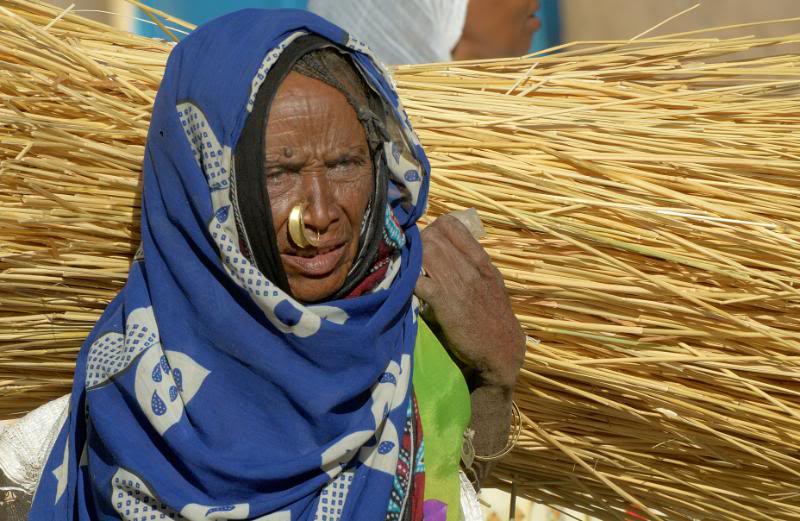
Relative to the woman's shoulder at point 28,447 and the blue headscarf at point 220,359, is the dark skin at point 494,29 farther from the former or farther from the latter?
the woman's shoulder at point 28,447

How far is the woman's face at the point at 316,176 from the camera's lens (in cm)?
140

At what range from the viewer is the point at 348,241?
1478 millimetres

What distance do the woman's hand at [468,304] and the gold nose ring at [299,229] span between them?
0.26 metres

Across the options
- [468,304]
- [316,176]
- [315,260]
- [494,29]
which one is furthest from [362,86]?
[494,29]

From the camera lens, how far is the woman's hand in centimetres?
161

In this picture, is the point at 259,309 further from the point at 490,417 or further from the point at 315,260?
the point at 490,417

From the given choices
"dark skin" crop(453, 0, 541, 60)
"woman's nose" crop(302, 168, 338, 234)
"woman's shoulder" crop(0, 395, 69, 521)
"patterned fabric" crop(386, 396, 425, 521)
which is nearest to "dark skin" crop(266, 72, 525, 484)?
"woman's nose" crop(302, 168, 338, 234)

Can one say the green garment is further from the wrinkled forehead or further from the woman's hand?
the wrinkled forehead

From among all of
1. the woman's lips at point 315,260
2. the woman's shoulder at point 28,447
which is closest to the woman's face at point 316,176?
the woman's lips at point 315,260

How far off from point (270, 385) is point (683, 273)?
81cm

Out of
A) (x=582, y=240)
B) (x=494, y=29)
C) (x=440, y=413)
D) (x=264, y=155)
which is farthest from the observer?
(x=494, y=29)

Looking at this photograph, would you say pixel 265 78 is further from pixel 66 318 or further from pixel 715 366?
pixel 715 366

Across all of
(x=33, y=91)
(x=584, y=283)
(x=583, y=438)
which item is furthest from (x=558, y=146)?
(x=33, y=91)

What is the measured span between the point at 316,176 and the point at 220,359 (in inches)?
11.6
